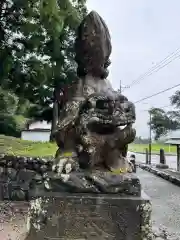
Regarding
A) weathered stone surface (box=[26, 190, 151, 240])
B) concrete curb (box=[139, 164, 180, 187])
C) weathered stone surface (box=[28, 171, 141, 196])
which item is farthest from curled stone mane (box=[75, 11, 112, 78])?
concrete curb (box=[139, 164, 180, 187])

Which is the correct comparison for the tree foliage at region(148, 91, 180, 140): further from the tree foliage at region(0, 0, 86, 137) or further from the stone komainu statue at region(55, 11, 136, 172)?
the stone komainu statue at region(55, 11, 136, 172)

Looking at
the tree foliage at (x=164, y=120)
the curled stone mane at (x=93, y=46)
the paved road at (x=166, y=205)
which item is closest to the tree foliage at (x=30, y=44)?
the paved road at (x=166, y=205)

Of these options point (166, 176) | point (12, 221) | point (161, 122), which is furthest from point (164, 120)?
point (12, 221)

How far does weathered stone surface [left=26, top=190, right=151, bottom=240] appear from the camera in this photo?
9.86 ft

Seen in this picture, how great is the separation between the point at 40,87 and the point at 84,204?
12360 mm

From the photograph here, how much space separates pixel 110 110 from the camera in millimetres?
3314

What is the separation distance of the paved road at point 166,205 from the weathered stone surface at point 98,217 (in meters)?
2.80

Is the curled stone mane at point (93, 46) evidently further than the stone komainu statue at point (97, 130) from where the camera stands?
Yes

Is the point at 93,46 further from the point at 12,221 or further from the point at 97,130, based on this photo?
the point at 12,221

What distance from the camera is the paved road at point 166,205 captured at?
23.3ft

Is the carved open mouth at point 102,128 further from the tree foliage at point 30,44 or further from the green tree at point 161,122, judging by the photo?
the green tree at point 161,122

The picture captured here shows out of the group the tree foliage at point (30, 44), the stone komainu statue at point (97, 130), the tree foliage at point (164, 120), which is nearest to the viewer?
the stone komainu statue at point (97, 130)

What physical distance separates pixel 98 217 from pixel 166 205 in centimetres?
759

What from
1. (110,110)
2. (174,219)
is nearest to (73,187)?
(110,110)
